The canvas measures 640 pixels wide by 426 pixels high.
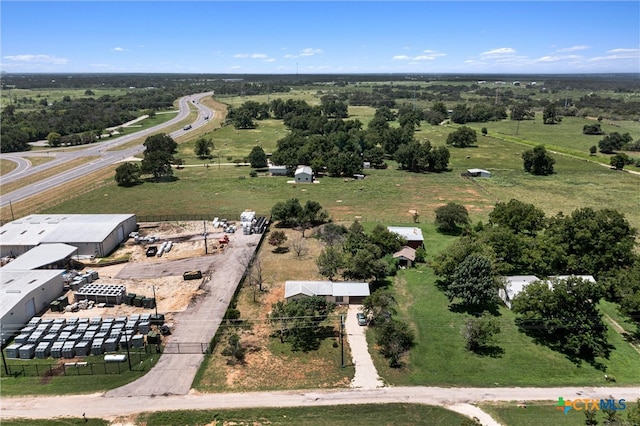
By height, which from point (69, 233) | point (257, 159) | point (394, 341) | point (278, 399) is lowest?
point (278, 399)

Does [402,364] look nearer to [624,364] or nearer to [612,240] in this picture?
[624,364]

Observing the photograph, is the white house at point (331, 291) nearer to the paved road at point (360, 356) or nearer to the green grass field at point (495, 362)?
the paved road at point (360, 356)

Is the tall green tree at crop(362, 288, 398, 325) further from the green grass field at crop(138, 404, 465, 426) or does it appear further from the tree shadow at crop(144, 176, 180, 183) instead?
the tree shadow at crop(144, 176, 180, 183)

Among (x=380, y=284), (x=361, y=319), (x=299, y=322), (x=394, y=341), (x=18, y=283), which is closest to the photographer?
(x=394, y=341)

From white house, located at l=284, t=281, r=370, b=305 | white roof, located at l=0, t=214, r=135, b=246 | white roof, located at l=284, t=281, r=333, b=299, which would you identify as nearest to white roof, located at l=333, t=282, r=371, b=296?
white house, located at l=284, t=281, r=370, b=305

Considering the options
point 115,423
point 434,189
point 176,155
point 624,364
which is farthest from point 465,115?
point 115,423

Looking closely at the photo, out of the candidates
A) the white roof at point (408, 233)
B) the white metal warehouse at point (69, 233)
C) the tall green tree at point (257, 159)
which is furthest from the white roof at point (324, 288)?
the tall green tree at point (257, 159)

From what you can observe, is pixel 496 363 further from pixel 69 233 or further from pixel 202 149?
pixel 202 149

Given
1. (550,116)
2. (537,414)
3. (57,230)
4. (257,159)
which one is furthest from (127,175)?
(550,116)
